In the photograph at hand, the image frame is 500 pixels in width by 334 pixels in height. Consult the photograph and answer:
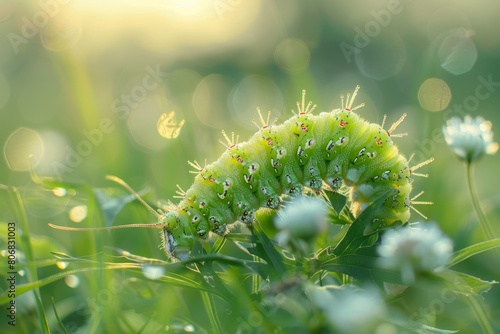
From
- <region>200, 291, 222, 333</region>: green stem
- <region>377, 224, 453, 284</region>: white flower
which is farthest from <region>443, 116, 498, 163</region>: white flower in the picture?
<region>200, 291, 222, 333</region>: green stem

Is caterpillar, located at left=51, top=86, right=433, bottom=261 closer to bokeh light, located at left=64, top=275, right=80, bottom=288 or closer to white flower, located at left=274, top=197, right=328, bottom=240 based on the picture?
bokeh light, located at left=64, top=275, right=80, bottom=288

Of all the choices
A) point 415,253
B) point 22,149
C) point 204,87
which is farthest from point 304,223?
point 204,87

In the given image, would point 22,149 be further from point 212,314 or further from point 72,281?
point 212,314

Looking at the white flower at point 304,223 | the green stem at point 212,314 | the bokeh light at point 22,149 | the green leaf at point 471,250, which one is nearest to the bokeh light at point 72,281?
the green stem at point 212,314

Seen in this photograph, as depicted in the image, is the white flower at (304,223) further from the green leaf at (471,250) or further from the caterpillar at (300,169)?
the caterpillar at (300,169)

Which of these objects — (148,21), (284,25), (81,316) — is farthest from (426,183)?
(284,25)

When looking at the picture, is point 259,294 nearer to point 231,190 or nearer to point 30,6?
point 231,190
